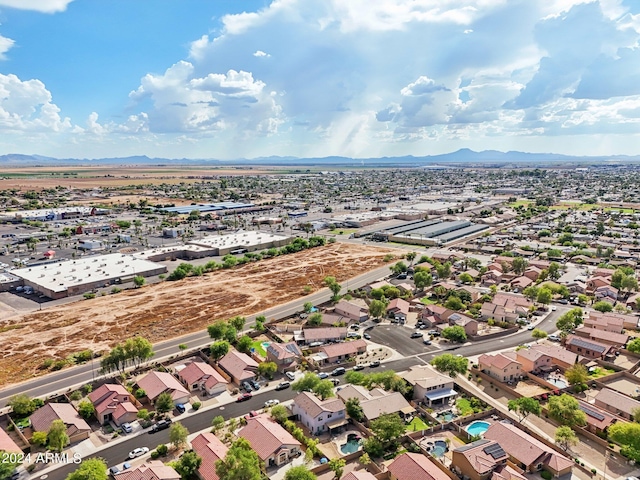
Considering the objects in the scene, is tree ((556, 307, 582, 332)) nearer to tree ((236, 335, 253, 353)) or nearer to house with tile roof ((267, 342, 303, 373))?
house with tile roof ((267, 342, 303, 373))

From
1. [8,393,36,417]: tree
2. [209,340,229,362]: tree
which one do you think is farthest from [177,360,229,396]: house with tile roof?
[8,393,36,417]: tree

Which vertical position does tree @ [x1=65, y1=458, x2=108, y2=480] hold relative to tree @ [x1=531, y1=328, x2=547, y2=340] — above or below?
above

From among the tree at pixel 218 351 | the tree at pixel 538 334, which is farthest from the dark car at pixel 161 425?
the tree at pixel 538 334

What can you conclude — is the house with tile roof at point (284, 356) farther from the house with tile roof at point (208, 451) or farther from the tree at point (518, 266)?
the tree at point (518, 266)

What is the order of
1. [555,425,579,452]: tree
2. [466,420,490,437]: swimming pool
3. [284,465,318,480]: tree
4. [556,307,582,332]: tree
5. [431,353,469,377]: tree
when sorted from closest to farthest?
[284,465,318,480]: tree, [555,425,579,452]: tree, [466,420,490,437]: swimming pool, [431,353,469,377]: tree, [556,307,582,332]: tree

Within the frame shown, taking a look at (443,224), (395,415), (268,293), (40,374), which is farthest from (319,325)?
(443,224)

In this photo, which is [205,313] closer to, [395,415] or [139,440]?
[139,440]

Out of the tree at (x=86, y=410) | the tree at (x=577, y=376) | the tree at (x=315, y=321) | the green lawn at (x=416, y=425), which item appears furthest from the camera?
the tree at (x=315, y=321)
